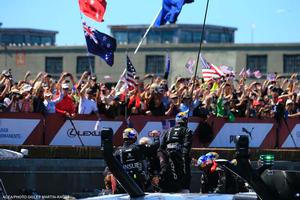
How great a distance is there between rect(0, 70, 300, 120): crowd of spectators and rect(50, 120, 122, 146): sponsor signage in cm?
23

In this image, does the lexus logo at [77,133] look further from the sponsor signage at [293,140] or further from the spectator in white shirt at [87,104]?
the sponsor signage at [293,140]

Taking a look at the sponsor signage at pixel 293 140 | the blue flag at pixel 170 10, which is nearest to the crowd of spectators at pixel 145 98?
the sponsor signage at pixel 293 140

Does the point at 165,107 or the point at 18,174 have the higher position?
the point at 165,107

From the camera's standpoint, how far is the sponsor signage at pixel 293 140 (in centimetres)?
2275

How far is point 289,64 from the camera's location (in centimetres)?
5162

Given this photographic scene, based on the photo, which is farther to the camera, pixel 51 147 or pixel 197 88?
pixel 197 88

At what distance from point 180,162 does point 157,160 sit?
393 millimetres

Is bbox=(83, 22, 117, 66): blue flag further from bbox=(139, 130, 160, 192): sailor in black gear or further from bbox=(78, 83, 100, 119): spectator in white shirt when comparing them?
bbox=(139, 130, 160, 192): sailor in black gear

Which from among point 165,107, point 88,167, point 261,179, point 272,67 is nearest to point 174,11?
point 165,107

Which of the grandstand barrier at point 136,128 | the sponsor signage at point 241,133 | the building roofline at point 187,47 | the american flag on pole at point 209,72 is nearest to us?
the grandstand barrier at point 136,128

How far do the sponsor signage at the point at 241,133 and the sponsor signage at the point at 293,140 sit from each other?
23.0 inches

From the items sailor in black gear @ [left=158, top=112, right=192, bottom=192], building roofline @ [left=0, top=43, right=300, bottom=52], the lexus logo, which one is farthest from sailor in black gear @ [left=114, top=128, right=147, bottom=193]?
building roofline @ [left=0, top=43, right=300, bottom=52]

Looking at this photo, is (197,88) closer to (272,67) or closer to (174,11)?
(174,11)

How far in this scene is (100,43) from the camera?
68.9 ft
